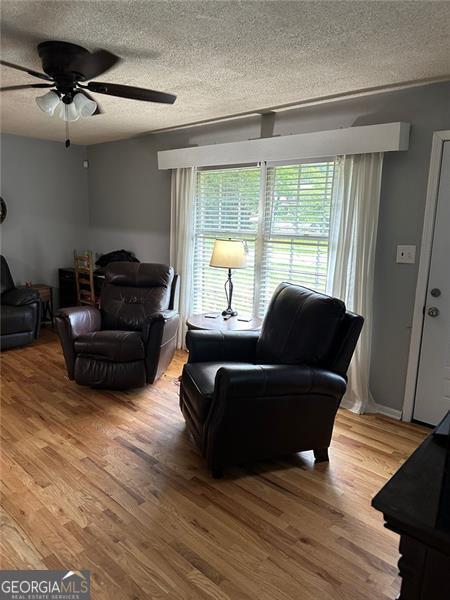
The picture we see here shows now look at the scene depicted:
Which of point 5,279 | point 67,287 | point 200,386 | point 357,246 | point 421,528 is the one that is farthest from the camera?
point 67,287

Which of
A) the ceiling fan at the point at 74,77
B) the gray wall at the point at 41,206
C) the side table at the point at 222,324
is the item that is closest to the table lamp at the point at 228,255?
the side table at the point at 222,324

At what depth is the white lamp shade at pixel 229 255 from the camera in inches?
136

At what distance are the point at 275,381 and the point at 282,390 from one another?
7 cm

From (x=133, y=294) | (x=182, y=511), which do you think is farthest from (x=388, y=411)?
(x=133, y=294)

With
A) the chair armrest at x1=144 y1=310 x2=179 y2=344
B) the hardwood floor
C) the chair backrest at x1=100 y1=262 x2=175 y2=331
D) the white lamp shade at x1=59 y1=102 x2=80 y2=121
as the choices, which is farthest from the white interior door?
the white lamp shade at x1=59 y1=102 x2=80 y2=121

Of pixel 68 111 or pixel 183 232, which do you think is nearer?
pixel 68 111

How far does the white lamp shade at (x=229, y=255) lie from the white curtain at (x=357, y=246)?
2.38 ft

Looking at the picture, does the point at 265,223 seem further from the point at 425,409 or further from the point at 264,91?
the point at 425,409

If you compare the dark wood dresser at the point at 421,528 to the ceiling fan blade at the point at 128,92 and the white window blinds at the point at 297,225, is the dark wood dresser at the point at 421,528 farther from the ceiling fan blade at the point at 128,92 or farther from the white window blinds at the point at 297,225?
the white window blinds at the point at 297,225

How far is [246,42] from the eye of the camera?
2.16 meters

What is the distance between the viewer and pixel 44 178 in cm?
544

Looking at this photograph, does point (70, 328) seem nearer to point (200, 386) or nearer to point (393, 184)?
point (200, 386)

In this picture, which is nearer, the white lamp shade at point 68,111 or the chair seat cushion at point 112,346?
the white lamp shade at point 68,111

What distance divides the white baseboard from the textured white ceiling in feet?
7.59
